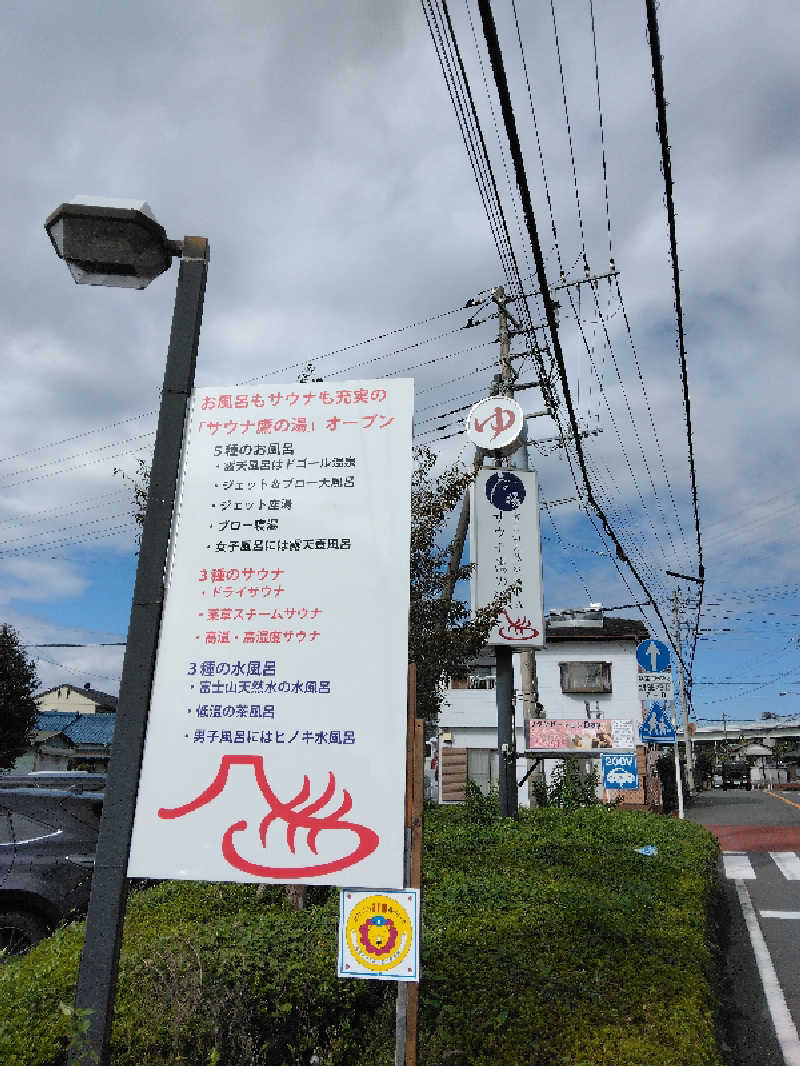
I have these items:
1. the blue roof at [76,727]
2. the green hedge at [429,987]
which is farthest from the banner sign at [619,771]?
the blue roof at [76,727]

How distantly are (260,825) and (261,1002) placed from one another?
69.0 inches

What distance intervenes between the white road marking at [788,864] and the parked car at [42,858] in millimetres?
11423

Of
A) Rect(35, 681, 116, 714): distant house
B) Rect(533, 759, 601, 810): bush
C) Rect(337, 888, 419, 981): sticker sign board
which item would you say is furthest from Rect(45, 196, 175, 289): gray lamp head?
Rect(35, 681, 116, 714): distant house

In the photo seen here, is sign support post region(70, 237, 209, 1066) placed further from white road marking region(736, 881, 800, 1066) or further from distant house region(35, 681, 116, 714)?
distant house region(35, 681, 116, 714)

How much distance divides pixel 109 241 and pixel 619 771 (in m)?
15.9

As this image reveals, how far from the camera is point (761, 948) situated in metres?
8.12

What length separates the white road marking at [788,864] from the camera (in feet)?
42.2

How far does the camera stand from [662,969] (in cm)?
544

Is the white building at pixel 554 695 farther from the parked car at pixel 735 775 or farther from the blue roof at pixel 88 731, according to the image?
the parked car at pixel 735 775

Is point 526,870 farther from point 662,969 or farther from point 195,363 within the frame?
point 195,363

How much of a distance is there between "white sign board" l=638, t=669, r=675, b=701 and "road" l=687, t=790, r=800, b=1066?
3.47 m

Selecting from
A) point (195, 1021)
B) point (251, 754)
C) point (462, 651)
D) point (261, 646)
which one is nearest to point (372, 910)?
point (251, 754)

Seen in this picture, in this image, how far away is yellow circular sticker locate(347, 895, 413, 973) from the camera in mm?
3184

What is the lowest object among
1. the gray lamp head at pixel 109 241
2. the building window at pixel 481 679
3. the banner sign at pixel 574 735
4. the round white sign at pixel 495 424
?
the banner sign at pixel 574 735
